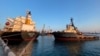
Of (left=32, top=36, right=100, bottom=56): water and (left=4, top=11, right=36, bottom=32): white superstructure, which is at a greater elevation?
(left=4, top=11, right=36, bottom=32): white superstructure

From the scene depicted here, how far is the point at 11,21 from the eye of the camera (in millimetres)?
68750

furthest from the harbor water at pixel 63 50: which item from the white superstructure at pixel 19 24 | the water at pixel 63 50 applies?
the white superstructure at pixel 19 24

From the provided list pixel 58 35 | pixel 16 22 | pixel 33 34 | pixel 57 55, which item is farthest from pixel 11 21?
pixel 57 55

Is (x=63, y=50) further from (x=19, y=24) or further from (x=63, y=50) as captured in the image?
(x=19, y=24)

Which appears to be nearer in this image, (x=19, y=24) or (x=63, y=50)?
(x=63, y=50)

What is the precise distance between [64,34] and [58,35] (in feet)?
12.9

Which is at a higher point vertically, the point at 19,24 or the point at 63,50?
the point at 19,24

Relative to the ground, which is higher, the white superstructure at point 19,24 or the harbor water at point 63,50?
the white superstructure at point 19,24

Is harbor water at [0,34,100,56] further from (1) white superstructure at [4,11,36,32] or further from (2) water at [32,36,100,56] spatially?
(1) white superstructure at [4,11,36,32]

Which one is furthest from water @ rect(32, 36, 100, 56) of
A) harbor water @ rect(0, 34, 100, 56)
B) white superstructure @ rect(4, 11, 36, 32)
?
white superstructure @ rect(4, 11, 36, 32)

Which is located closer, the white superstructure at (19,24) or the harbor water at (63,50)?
the harbor water at (63,50)

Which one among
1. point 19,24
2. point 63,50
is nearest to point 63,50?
point 63,50

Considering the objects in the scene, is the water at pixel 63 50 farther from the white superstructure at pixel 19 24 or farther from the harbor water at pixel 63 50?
the white superstructure at pixel 19 24

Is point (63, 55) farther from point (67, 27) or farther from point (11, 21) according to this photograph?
point (67, 27)
